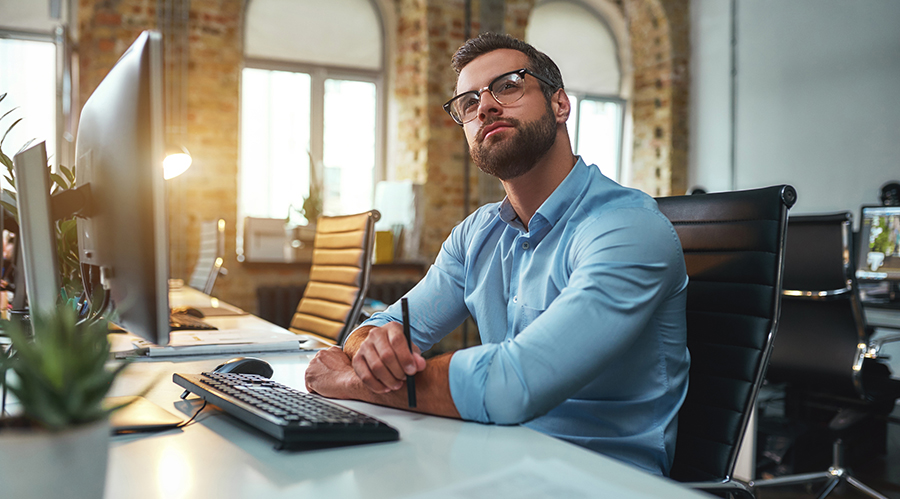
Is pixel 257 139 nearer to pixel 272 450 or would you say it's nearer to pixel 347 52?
pixel 347 52

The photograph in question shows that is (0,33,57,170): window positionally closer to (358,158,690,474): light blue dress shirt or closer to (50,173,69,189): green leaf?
(50,173,69,189): green leaf

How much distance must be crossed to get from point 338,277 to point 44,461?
6.25 ft

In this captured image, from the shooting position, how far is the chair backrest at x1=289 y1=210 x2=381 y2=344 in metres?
2.23

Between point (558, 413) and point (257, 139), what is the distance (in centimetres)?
448

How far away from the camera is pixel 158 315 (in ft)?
2.55

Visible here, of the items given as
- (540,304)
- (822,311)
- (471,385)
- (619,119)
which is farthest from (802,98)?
(471,385)

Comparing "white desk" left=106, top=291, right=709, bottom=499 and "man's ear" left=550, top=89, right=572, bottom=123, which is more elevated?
"man's ear" left=550, top=89, right=572, bottom=123

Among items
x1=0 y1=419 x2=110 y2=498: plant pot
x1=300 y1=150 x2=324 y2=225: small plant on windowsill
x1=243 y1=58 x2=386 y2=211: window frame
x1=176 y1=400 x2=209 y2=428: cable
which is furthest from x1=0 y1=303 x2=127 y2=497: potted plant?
x1=243 y1=58 x2=386 y2=211: window frame

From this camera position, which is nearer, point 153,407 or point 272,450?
point 272,450

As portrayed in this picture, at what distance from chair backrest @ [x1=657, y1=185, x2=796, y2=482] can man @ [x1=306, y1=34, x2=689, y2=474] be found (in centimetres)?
7

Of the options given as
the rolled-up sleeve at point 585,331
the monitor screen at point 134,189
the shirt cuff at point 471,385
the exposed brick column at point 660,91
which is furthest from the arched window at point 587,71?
the monitor screen at point 134,189

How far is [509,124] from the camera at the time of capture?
1383 millimetres

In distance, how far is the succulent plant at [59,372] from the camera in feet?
1.53

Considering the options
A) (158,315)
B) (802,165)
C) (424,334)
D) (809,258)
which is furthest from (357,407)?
(802,165)
